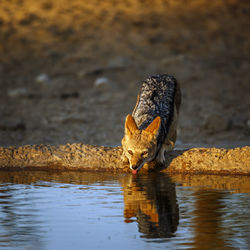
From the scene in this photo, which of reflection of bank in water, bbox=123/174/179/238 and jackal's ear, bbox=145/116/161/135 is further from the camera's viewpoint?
jackal's ear, bbox=145/116/161/135

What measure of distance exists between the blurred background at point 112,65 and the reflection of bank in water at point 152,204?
6.56 m

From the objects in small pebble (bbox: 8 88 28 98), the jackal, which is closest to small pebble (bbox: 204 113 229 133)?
the jackal

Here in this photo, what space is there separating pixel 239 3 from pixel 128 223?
835 inches

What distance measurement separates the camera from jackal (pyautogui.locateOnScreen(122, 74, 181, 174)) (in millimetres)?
6902

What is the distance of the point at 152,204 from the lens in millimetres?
5359

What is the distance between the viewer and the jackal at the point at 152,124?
6902 mm

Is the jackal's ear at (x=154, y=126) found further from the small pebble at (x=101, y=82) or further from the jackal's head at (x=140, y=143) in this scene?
the small pebble at (x=101, y=82)

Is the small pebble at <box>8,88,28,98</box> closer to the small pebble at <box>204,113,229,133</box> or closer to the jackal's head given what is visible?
the small pebble at <box>204,113,229,133</box>

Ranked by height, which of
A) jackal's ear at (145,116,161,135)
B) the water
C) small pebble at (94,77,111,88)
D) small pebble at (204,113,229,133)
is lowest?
the water

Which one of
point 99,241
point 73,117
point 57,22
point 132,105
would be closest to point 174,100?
point 99,241

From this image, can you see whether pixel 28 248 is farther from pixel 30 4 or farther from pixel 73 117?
pixel 30 4

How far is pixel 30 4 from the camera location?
79.4 feet

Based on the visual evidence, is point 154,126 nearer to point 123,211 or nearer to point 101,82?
point 123,211

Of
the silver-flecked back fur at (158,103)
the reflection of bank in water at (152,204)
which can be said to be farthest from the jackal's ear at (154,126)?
the reflection of bank in water at (152,204)
